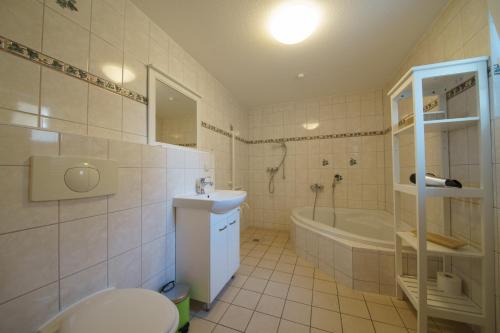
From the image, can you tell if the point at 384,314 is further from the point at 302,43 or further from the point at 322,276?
the point at 302,43

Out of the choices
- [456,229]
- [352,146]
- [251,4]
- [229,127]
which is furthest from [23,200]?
[352,146]

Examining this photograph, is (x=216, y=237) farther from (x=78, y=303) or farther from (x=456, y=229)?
(x=456, y=229)

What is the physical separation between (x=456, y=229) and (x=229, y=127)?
257cm

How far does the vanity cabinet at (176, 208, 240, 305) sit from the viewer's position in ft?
4.30

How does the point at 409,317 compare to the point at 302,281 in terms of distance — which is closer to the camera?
the point at 409,317

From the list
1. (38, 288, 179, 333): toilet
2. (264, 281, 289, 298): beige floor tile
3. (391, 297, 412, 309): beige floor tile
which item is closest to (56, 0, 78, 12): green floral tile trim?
(38, 288, 179, 333): toilet

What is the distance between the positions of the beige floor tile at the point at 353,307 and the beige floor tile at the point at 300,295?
0.25 metres

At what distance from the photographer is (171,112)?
5.32 feet

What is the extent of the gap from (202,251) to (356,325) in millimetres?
1206

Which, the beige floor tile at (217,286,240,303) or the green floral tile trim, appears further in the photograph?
the beige floor tile at (217,286,240,303)

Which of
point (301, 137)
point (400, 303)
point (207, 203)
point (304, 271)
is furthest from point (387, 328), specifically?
point (301, 137)

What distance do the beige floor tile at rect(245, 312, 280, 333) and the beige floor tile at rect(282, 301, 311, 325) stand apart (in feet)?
0.33

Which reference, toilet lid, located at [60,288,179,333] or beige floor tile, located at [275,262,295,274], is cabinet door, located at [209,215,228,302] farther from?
beige floor tile, located at [275,262,295,274]

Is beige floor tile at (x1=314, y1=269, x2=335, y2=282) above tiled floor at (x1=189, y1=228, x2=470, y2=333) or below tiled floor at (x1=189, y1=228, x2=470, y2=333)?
below
